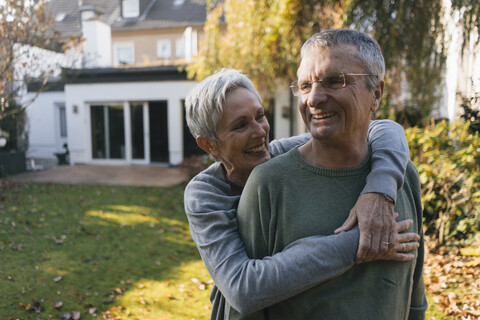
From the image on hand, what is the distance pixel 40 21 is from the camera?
10.1 m

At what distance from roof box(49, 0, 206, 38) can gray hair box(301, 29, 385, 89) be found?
23063 mm

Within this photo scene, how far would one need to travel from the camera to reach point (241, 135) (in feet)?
5.41

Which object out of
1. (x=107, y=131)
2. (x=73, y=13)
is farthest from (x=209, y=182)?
(x=73, y=13)

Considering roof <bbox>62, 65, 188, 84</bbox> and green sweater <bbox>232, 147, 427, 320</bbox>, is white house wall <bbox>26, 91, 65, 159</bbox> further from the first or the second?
green sweater <bbox>232, 147, 427, 320</bbox>

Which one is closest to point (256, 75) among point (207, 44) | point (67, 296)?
point (207, 44)

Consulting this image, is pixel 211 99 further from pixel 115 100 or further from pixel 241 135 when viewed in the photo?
pixel 115 100

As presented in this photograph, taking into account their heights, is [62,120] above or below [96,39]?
below

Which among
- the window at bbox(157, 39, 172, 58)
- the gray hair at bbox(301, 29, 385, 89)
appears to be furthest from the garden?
the window at bbox(157, 39, 172, 58)

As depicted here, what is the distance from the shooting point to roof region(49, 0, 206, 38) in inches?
938

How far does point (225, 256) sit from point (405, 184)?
0.75 m

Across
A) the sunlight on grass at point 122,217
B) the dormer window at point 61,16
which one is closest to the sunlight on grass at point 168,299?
the sunlight on grass at point 122,217

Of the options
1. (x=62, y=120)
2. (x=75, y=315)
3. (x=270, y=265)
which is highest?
(x=270, y=265)

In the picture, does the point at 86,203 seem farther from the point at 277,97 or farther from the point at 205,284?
the point at 277,97

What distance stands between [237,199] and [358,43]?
75 cm
